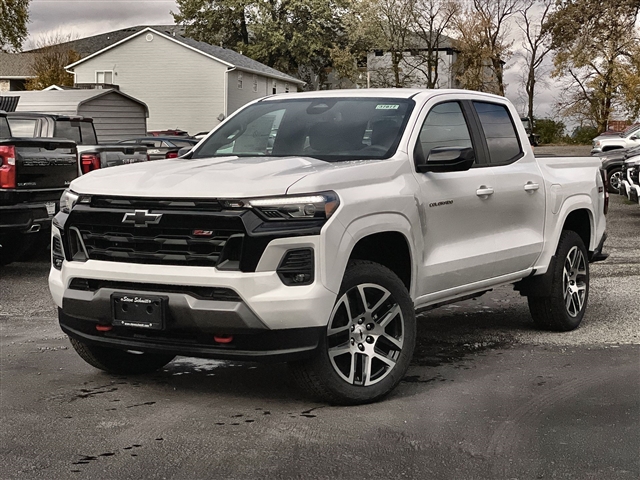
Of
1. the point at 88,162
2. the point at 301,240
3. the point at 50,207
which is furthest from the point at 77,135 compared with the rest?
the point at 301,240

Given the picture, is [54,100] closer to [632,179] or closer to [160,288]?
[632,179]

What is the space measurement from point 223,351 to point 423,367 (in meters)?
1.89

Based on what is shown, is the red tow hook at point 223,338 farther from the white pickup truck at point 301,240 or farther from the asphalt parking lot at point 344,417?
the asphalt parking lot at point 344,417

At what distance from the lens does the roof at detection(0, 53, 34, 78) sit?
77.4m

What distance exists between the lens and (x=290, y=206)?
17.5 ft

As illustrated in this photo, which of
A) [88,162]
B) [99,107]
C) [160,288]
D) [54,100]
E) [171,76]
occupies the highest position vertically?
[171,76]

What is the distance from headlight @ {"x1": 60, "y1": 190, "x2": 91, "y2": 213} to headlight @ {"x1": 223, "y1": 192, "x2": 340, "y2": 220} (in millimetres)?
968

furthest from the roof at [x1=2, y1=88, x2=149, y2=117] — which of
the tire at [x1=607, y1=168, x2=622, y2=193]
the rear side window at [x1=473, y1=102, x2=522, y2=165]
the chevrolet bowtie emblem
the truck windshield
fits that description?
the chevrolet bowtie emblem

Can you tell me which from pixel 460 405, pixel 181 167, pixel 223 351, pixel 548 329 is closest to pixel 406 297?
pixel 460 405

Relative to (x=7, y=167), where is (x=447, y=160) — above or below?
above

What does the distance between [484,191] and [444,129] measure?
510 mm

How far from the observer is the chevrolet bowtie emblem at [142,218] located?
5.46 m

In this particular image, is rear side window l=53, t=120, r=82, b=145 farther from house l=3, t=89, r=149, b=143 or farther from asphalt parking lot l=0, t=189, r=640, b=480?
house l=3, t=89, r=149, b=143

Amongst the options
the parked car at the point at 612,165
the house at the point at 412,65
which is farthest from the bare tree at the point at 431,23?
the parked car at the point at 612,165
